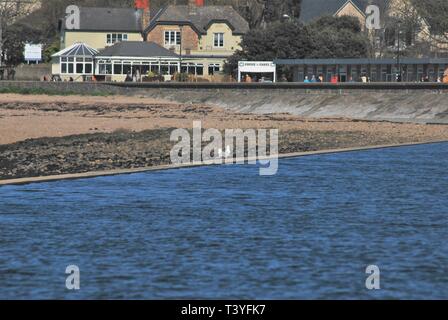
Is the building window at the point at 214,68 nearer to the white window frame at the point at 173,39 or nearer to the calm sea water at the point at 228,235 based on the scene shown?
the white window frame at the point at 173,39

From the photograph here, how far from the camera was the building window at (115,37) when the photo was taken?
145250 millimetres

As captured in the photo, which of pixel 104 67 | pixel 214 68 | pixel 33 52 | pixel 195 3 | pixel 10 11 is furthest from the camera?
pixel 10 11

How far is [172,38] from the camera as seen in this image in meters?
144

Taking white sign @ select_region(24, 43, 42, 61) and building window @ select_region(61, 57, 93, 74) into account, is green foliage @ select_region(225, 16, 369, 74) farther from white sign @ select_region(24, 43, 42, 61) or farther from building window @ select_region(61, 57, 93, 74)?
white sign @ select_region(24, 43, 42, 61)

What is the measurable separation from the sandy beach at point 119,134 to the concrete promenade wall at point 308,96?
7241 millimetres

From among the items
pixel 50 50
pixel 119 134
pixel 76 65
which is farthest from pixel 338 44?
pixel 119 134

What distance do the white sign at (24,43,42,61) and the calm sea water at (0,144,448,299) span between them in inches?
4783

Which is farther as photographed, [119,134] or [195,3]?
[195,3]

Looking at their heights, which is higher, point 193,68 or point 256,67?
point 256,67

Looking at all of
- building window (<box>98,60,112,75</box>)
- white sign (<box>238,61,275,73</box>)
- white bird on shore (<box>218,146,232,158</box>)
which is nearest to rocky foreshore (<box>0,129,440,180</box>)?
white bird on shore (<box>218,146,232,158</box>)

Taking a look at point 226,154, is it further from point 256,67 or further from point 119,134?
point 256,67

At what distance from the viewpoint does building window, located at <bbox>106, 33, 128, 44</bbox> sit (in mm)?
145250

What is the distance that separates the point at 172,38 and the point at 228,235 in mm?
124784

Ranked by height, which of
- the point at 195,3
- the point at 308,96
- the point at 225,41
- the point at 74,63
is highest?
the point at 195,3
